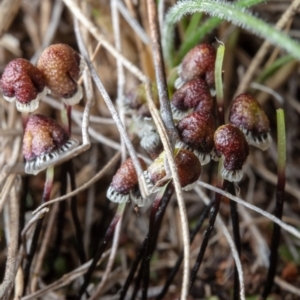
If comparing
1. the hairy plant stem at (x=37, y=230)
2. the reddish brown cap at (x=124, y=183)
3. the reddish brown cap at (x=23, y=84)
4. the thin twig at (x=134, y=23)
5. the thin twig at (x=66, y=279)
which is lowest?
the thin twig at (x=66, y=279)

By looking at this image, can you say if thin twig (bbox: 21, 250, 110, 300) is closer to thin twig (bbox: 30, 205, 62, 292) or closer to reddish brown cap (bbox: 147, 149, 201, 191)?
thin twig (bbox: 30, 205, 62, 292)

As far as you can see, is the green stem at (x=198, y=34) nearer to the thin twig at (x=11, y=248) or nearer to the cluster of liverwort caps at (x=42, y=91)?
the cluster of liverwort caps at (x=42, y=91)

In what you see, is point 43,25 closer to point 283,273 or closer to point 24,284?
point 24,284

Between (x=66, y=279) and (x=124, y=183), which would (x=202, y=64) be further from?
(x=66, y=279)

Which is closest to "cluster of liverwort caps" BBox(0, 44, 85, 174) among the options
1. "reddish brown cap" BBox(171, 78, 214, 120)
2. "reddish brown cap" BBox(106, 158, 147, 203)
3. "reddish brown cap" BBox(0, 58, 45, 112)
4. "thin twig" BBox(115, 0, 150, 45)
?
"reddish brown cap" BBox(0, 58, 45, 112)

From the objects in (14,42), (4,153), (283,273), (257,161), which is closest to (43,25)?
(14,42)

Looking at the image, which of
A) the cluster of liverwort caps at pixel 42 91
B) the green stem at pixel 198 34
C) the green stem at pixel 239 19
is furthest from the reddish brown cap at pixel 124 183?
the green stem at pixel 198 34
